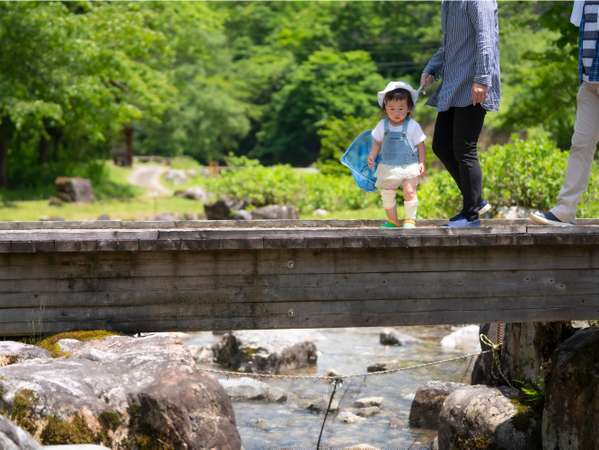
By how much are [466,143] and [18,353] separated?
336cm

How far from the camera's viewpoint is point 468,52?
7203 mm

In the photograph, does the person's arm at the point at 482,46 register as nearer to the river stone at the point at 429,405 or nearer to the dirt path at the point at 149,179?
the river stone at the point at 429,405

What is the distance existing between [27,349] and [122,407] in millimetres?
909

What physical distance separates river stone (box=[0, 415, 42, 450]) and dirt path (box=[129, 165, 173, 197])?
29190mm

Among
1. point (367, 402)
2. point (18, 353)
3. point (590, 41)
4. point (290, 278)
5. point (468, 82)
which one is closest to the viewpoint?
point (18, 353)

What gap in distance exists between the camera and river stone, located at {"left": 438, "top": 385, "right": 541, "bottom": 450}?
26.1 feet

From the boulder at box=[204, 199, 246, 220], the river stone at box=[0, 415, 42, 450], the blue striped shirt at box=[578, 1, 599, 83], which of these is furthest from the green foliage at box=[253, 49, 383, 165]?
the river stone at box=[0, 415, 42, 450]

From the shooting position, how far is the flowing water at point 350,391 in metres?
9.83

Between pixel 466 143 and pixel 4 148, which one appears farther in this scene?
pixel 4 148

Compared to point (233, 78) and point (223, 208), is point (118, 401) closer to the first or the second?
point (223, 208)

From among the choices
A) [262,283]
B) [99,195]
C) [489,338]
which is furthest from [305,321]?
[99,195]

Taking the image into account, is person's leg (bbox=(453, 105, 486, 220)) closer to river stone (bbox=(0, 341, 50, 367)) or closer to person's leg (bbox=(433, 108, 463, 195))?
person's leg (bbox=(433, 108, 463, 195))

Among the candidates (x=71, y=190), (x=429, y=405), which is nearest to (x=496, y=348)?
(x=429, y=405)

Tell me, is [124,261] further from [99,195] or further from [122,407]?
[99,195]
